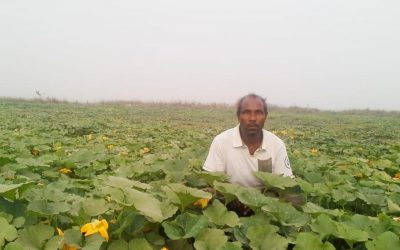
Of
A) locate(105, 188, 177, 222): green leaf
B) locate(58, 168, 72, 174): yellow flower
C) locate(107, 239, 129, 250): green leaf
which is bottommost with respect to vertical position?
locate(58, 168, 72, 174): yellow flower

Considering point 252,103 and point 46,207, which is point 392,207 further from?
point 46,207

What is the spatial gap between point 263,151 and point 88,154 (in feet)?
6.16

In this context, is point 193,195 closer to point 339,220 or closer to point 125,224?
point 125,224

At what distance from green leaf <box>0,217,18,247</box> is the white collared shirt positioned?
241 centimetres

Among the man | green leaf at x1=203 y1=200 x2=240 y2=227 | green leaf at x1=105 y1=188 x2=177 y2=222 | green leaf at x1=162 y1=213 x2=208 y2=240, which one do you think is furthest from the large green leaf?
the man

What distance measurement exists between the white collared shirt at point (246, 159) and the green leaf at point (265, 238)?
6.09 ft

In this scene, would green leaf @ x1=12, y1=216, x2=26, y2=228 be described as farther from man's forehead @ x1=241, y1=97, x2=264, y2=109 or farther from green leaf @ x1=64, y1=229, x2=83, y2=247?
man's forehead @ x1=241, y1=97, x2=264, y2=109

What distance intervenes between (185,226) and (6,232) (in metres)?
0.83

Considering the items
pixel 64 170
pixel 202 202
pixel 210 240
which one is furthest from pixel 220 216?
pixel 64 170

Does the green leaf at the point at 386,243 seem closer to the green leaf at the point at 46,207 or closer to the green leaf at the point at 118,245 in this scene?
the green leaf at the point at 118,245

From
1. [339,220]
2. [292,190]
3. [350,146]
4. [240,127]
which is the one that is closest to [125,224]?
[339,220]

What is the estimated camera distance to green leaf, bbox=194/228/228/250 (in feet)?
6.64

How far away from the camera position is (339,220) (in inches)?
97.7

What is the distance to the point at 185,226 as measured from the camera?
2197 mm
